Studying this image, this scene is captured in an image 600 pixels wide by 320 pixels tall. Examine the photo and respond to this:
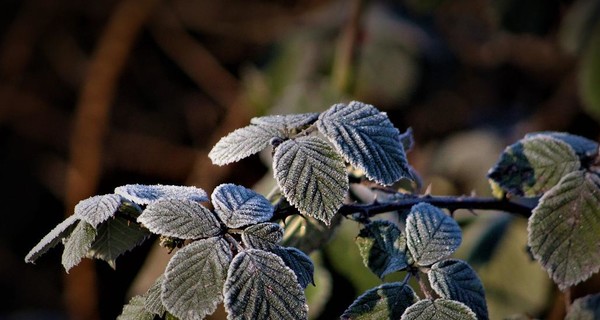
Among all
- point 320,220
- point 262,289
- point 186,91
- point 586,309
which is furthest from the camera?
point 186,91

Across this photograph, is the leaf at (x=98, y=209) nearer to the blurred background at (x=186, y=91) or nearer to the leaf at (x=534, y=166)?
the leaf at (x=534, y=166)

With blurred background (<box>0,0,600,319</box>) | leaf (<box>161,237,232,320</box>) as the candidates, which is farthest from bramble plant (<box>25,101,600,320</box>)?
blurred background (<box>0,0,600,319</box>)

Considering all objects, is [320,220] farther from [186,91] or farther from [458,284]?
[186,91]

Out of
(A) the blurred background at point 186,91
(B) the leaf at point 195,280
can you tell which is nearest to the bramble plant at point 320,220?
(B) the leaf at point 195,280

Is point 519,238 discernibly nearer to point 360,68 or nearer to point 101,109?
point 360,68

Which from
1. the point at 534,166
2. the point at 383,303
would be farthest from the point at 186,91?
the point at 383,303

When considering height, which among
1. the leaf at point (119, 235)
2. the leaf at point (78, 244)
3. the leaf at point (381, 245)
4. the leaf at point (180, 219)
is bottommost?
the leaf at point (381, 245)
